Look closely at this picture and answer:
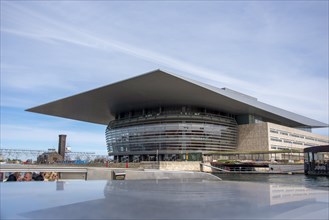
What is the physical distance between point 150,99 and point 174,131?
749 centimetres

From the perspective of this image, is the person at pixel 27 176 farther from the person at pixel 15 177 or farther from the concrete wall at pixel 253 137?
the concrete wall at pixel 253 137

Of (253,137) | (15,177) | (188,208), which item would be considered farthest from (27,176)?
(253,137)

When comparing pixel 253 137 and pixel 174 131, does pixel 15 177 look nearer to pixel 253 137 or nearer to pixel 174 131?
pixel 174 131

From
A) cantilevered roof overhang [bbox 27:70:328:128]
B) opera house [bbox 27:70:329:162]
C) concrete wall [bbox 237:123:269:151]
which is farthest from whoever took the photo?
concrete wall [bbox 237:123:269:151]

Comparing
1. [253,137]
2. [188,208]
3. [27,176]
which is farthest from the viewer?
[253,137]

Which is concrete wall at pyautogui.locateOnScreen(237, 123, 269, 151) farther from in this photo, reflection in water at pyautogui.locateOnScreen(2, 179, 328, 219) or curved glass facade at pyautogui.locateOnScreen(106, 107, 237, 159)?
reflection in water at pyautogui.locateOnScreen(2, 179, 328, 219)

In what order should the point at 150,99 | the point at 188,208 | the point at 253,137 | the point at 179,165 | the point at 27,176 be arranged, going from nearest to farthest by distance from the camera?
the point at 188,208, the point at 27,176, the point at 179,165, the point at 150,99, the point at 253,137

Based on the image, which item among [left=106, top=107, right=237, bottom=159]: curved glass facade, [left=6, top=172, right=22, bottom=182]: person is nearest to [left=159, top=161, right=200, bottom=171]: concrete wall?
[left=106, top=107, right=237, bottom=159]: curved glass facade

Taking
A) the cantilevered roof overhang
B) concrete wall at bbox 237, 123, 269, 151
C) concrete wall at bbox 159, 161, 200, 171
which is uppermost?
the cantilevered roof overhang

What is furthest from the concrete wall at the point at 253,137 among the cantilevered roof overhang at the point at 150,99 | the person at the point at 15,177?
the person at the point at 15,177

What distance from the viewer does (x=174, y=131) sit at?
188 ft

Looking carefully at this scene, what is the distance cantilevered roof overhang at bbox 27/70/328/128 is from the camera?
46.6m

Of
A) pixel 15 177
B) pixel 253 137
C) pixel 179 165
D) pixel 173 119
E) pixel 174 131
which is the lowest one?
pixel 179 165

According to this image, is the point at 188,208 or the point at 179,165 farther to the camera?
the point at 179,165
